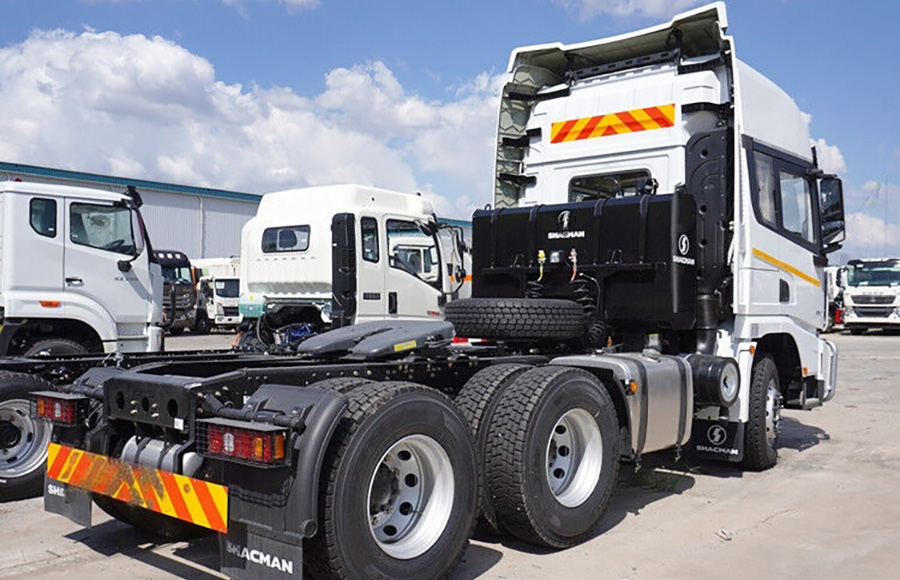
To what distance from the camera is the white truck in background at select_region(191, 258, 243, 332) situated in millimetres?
27672

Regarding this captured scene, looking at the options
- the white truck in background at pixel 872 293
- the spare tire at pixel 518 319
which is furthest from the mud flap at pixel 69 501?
the white truck in background at pixel 872 293

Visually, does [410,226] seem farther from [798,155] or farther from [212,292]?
[212,292]

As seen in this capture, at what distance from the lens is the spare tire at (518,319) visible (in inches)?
237

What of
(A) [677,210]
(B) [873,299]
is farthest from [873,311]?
(A) [677,210]

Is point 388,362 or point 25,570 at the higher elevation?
point 388,362

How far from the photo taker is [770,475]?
7.10m

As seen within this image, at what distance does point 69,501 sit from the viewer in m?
4.46

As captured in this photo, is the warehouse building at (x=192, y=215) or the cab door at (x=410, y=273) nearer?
the cab door at (x=410, y=273)

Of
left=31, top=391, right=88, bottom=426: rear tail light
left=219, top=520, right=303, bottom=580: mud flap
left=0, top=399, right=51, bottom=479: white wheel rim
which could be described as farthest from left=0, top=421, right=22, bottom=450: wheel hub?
left=219, top=520, right=303, bottom=580: mud flap

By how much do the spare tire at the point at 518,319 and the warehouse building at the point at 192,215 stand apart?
3054 cm

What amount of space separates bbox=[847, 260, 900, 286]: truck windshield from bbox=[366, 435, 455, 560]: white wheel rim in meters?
27.0

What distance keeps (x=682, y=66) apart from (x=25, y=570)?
6218mm

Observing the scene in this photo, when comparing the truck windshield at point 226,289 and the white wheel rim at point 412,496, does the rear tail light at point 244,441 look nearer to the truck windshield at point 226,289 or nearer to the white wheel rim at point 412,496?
the white wheel rim at point 412,496

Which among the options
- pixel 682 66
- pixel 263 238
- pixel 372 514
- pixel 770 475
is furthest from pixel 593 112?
pixel 263 238
